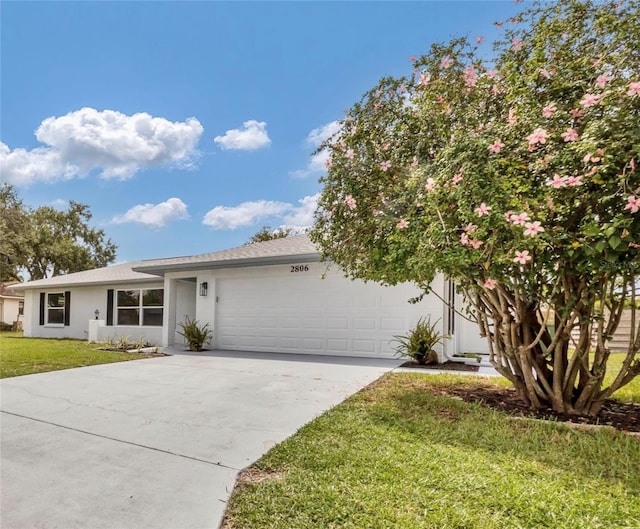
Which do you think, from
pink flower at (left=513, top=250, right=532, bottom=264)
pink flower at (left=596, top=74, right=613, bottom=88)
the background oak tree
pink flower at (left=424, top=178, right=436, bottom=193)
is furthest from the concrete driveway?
the background oak tree

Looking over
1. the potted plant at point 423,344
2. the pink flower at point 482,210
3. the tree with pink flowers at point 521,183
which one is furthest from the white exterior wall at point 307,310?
the pink flower at point 482,210

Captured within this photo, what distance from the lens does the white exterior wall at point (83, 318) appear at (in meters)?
13.9

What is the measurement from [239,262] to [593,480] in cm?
921

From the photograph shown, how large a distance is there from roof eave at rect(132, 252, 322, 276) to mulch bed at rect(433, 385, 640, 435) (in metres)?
4.83

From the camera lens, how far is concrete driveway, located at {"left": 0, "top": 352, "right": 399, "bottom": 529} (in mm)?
2400

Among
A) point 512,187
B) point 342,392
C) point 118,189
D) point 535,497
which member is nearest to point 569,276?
point 512,187

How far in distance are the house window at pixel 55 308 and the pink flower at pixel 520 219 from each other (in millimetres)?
19534

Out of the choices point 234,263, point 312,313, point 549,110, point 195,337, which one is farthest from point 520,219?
point 195,337

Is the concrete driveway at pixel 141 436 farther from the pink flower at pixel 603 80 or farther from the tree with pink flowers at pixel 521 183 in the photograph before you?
the pink flower at pixel 603 80

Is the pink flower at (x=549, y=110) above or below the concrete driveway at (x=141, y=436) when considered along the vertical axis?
above

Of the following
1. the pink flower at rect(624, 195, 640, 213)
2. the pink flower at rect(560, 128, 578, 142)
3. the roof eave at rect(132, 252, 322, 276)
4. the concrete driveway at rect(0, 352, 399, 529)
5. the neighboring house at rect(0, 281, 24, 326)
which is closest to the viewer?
the concrete driveway at rect(0, 352, 399, 529)

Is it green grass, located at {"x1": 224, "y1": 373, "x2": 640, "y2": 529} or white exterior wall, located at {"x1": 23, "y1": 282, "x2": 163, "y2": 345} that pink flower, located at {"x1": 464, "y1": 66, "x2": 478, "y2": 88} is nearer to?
green grass, located at {"x1": 224, "y1": 373, "x2": 640, "y2": 529}

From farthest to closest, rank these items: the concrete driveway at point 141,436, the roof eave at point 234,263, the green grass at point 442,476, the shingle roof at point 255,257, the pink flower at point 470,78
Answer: the shingle roof at point 255,257, the roof eave at point 234,263, the pink flower at point 470,78, the concrete driveway at point 141,436, the green grass at point 442,476

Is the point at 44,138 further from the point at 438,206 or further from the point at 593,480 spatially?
the point at 593,480
